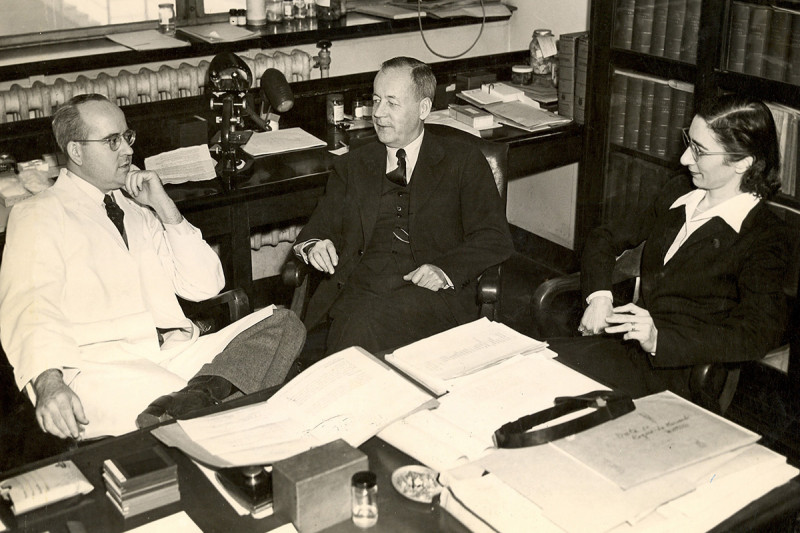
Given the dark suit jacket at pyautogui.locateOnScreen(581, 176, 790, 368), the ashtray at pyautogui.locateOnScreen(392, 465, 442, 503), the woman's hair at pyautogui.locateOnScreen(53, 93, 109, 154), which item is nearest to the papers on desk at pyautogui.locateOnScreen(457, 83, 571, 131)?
the dark suit jacket at pyautogui.locateOnScreen(581, 176, 790, 368)

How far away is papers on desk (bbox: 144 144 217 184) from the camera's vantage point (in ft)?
10.4

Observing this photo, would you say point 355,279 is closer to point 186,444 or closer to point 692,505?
point 186,444

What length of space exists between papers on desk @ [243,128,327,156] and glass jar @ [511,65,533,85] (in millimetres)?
1162

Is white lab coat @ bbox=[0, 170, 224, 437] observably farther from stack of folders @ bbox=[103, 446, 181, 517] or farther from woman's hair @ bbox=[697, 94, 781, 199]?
woman's hair @ bbox=[697, 94, 781, 199]

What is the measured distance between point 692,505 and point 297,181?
2.00 metres

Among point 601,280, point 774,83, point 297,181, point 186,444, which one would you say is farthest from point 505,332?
point 774,83

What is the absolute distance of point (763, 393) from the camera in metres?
3.23

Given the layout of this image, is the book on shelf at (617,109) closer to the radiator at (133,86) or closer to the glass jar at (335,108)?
the glass jar at (335,108)

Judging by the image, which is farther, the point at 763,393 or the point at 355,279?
the point at 763,393

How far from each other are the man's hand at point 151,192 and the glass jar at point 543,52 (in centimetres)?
222

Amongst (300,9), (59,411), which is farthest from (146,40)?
(59,411)

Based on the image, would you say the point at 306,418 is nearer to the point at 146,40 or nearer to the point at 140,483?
the point at 140,483

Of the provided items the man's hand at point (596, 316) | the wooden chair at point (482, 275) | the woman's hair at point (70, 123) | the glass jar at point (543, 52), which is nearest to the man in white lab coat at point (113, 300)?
the woman's hair at point (70, 123)

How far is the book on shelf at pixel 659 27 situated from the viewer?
3.44 metres
